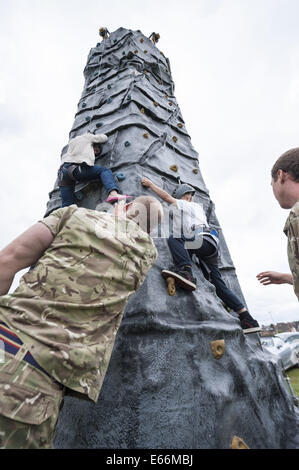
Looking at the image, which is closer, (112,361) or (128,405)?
(128,405)

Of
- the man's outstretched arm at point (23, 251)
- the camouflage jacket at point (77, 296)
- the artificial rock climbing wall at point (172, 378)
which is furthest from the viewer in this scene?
the artificial rock climbing wall at point (172, 378)

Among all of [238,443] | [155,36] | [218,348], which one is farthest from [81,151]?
[155,36]

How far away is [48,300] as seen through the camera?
106cm

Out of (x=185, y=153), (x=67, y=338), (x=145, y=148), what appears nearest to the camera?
(x=67, y=338)

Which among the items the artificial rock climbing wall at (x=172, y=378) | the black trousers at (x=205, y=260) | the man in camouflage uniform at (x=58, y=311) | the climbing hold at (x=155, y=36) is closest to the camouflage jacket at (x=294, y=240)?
the man in camouflage uniform at (x=58, y=311)

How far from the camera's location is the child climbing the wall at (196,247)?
8.38 feet

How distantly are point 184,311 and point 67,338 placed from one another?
146 cm

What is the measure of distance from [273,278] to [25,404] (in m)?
1.88

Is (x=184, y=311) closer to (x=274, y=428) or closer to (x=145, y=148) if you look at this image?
(x=274, y=428)

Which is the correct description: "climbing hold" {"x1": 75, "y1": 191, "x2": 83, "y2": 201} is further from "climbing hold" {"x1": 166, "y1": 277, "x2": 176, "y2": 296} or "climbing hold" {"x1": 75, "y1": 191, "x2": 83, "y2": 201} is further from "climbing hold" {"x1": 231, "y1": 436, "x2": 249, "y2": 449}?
"climbing hold" {"x1": 231, "y1": 436, "x2": 249, "y2": 449}

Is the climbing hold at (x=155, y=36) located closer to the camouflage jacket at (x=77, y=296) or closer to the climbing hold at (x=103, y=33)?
the climbing hold at (x=103, y=33)

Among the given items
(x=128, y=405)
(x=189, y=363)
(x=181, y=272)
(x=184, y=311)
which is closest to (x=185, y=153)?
(x=181, y=272)

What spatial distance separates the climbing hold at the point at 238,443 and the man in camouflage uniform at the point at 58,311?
1.26 metres

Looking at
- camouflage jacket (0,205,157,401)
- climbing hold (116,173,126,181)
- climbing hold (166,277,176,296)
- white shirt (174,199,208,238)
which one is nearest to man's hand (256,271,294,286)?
climbing hold (166,277,176,296)
